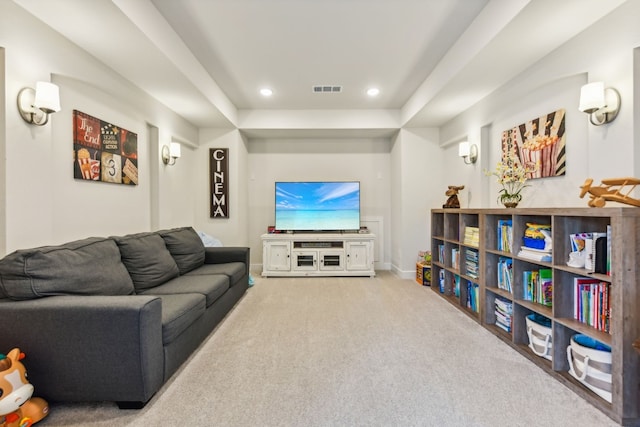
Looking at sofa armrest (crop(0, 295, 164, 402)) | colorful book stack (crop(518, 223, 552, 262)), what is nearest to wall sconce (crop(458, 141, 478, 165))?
colorful book stack (crop(518, 223, 552, 262))

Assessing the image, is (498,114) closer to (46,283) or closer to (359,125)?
(359,125)

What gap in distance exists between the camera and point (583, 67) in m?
2.22

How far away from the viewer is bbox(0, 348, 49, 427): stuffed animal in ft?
4.50

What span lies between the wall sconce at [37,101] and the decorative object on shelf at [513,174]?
3.47 m

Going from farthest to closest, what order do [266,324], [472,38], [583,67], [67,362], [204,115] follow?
[204,115] < [266,324] < [472,38] < [583,67] < [67,362]

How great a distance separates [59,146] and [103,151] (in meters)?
0.44

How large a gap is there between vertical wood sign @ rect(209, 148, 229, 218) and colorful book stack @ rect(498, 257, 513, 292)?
142 inches

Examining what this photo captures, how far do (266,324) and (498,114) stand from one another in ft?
10.7

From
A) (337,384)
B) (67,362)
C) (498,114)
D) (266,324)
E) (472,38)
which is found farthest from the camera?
(498,114)

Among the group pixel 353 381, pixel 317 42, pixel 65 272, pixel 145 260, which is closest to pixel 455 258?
pixel 353 381

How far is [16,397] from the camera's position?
1.39 metres

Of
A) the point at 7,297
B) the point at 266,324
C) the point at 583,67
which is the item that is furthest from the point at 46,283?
the point at 583,67

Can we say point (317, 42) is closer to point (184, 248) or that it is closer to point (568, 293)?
point (184, 248)

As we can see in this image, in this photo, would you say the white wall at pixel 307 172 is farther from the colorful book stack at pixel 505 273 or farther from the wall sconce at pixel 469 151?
the colorful book stack at pixel 505 273
